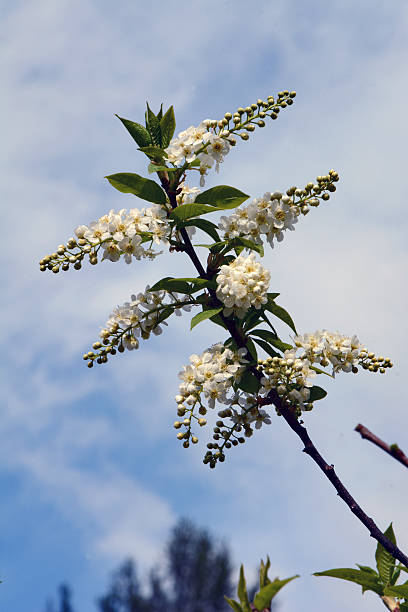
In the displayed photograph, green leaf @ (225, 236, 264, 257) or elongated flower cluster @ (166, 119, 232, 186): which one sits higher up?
elongated flower cluster @ (166, 119, 232, 186)

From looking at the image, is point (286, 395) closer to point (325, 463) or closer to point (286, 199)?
point (325, 463)

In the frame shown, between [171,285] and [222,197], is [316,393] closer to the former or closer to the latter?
[171,285]

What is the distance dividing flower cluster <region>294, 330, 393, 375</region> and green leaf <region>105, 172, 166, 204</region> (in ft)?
3.24

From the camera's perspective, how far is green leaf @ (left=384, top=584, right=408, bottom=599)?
2362 mm

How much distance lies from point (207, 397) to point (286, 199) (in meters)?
1.04

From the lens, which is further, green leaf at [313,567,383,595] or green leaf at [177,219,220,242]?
green leaf at [177,219,220,242]

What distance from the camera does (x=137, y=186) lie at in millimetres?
3049

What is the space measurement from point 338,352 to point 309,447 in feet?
2.04

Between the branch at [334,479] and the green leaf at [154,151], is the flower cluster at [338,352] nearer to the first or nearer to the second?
the branch at [334,479]

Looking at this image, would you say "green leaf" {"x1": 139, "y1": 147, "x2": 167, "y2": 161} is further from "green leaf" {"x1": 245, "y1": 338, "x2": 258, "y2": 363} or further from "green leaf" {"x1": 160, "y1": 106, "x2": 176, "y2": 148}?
"green leaf" {"x1": 245, "y1": 338, "x2": 258, "y2": 363}

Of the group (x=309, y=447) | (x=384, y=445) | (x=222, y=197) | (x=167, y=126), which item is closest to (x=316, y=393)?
(x=309, y=447)

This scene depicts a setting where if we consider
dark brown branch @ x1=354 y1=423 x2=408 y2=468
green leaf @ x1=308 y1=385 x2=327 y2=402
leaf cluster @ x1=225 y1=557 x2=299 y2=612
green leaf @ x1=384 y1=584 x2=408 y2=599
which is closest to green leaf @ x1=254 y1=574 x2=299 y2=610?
leaf cluster @ x1=225 y1=557 x2=299 y2=612

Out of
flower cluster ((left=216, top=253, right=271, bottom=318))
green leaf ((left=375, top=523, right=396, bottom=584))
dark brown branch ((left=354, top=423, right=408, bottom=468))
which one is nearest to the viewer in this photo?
dark brown branch ((left=354, top=423, right=408, bottom=468))

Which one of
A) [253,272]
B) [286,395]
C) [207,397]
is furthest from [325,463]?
[253,272]
